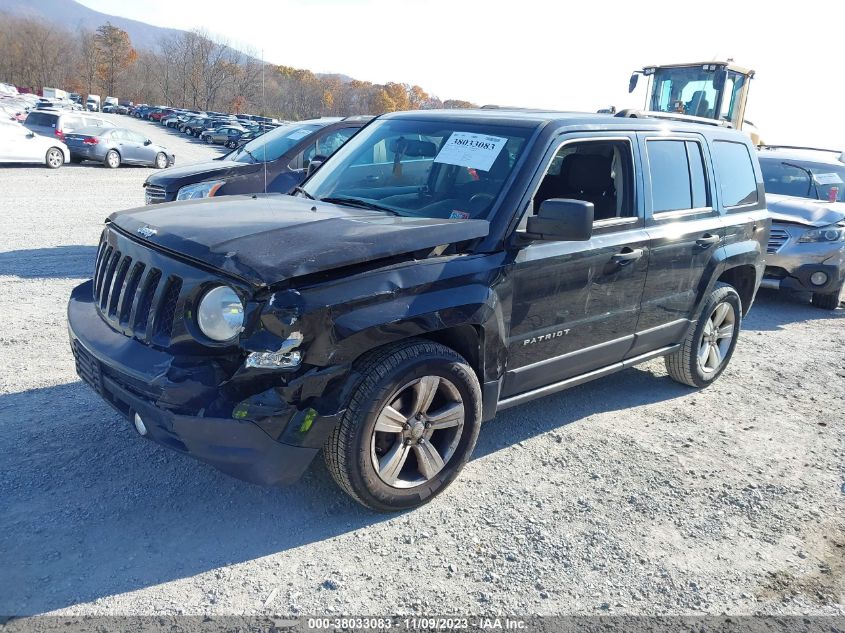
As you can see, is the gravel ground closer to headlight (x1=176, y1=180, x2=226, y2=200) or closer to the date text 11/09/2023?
the date text 11/09/2023

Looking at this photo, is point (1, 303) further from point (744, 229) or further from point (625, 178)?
point (744, 229)

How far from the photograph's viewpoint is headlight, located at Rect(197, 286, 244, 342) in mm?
3111

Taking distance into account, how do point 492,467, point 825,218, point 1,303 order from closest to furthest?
point 492,467 → point 1,303 → point 825,218

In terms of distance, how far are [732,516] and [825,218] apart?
21.1 feet

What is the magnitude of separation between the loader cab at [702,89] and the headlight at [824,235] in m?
7.61

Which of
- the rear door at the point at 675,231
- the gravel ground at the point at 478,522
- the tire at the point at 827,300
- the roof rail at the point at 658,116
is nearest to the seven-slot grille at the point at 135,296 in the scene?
the gravel ground at the point at 478,522

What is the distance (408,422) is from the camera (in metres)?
3.46

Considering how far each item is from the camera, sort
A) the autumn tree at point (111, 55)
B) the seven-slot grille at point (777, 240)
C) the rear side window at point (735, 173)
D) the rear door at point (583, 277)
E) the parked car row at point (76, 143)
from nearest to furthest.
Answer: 1. the rear door at point (583, 277)
2. the rear side window at point (735, 173)
3. the seven-slot grille at point (777, 240)
4. the parked car row at point (76, 143)
5. the autumn tree at point (111, 55)

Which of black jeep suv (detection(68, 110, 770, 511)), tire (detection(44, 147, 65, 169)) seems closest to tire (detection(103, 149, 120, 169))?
tire (detection(44, 147, 65, 169))

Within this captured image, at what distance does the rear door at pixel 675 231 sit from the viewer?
4680 mm

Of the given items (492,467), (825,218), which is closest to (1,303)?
(492,467)

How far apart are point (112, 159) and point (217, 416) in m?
23.7

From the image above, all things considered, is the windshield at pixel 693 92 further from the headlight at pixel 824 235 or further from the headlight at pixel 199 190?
the headlight at pixel 199 190

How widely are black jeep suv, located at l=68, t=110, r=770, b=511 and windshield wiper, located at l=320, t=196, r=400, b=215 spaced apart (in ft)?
0.06
